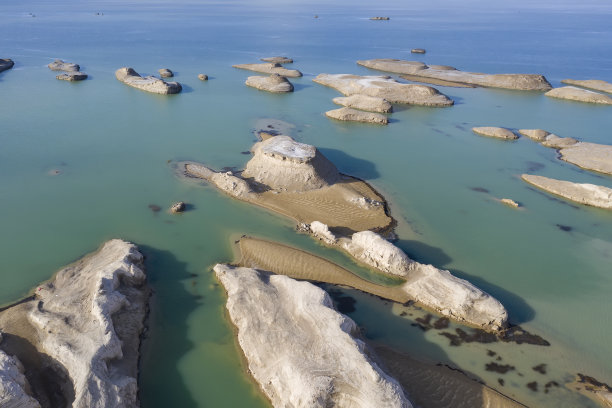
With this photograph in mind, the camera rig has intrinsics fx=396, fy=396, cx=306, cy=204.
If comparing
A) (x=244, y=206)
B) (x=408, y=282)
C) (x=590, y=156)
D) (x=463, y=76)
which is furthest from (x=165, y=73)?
(x=590, y=156)

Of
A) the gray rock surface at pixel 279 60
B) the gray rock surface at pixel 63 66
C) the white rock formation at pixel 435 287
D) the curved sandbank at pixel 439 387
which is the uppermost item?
the gray rock surface at pixel 279 60

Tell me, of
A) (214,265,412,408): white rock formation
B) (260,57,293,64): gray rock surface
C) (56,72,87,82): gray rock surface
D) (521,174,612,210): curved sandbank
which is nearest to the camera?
(214,265,412,408): white rock formation

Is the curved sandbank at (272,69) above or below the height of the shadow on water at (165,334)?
above

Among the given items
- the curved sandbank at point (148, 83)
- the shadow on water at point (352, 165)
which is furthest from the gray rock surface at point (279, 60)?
the shadow on water at point (352, 165)

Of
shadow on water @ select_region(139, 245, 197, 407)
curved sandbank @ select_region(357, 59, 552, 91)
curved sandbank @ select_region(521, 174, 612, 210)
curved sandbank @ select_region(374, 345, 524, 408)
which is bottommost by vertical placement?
shadow on water @ select_region(139, 245, 197, 407)

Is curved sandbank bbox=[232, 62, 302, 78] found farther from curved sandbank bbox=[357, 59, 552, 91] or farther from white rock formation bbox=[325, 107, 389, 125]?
white rock formation bbox=[325, 107, 389, 125]

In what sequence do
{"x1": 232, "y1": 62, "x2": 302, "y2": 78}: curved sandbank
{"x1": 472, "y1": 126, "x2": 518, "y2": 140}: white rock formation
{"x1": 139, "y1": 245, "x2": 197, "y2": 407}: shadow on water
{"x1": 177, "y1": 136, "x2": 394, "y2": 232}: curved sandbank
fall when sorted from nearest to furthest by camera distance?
{"x1": 139, "y1": 245, "x2": 197, "y2": 407}: shadow on water
{"x1": 177, "y1": 136, "x2": 394, "y2": 232}: curved sandbank
{"x1": 472, "y1": 126, "x2": 518, "y2": 140}: white rock formation
{"x1": 232, "y1": 62, "x2": 302, "y2": 78}: curved sandbank

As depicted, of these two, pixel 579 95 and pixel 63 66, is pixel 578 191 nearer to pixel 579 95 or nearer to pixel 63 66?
pixel 579 95

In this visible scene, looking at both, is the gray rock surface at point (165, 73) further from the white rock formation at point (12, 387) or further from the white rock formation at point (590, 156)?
the white rock formation at point (12, 387)

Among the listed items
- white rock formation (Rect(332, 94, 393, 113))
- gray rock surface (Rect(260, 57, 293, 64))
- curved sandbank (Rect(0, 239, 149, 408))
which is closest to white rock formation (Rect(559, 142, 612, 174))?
white rock formation (Rect(332, 94, 393, 113))
